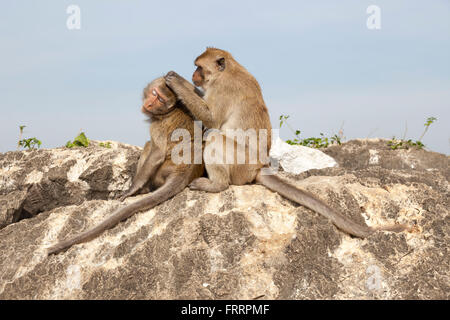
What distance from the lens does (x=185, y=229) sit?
13.9ft

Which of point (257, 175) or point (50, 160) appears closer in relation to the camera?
point (257, 175)

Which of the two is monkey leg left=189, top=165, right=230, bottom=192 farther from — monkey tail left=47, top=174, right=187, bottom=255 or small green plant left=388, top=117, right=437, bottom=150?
small green plant left=388, top=117, right=437, bottom=150

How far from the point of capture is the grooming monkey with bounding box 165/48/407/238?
189 inches

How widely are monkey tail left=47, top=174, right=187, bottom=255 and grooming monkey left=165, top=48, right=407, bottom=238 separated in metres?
0.19

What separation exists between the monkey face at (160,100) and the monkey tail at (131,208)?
78 centimetres

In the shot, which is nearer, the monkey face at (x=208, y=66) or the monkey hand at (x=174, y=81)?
the monkey hand at (x=174, y=81)

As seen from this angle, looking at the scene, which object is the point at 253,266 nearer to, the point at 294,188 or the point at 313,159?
the point at 294,188

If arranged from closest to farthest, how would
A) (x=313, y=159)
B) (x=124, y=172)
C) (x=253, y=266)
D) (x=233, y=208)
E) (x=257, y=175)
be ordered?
1. (x=253, y=266)
2. (x=233, y=208)
3. (x=257, y=175)
4. (x=124, y=172)
5. (x=313, y=159)

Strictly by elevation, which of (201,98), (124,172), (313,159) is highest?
(201,98)

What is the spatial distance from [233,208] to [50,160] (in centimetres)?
261

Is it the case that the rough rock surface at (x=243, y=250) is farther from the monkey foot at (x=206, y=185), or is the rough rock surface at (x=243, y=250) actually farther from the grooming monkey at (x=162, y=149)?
the grooming monkey at (x=162, y=149)

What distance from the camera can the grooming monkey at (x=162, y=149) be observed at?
16.3 ft

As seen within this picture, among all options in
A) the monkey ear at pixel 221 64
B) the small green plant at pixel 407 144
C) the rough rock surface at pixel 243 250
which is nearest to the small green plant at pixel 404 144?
the small green plant at pixel 407 144

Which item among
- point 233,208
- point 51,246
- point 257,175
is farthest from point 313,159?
point 51,246
